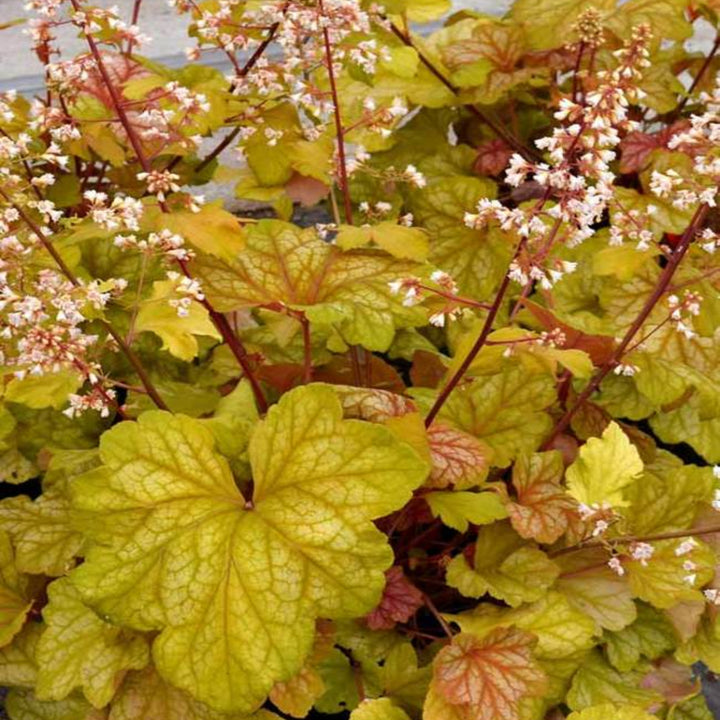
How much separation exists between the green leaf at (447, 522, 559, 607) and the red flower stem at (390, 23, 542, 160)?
4.34ft

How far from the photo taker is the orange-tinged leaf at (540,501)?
1.89 metres

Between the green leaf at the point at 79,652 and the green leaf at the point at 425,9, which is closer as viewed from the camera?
the green leaf at the point at 79,652

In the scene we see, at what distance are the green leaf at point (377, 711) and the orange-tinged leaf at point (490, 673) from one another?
10 cm

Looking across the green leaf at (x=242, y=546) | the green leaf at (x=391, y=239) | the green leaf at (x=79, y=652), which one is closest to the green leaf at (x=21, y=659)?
the green leaf at (x=79, y=652)

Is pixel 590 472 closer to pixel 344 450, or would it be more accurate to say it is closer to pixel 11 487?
pixel 344 450

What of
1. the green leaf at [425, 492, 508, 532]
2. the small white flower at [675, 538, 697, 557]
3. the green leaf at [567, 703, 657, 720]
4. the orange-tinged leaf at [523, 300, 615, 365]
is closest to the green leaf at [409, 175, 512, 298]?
the orange-tinged leaf at [523, 300, 615, 365]

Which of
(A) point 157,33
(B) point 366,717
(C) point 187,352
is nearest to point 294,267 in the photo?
(C) point 187,352

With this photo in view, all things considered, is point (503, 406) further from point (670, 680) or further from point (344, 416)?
point (670, 680)

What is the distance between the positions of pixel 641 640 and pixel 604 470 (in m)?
0.42

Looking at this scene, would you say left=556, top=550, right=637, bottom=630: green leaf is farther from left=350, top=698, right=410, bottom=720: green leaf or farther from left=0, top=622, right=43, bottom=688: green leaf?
left=0, top=622, right=43, bottom=688: green leaf

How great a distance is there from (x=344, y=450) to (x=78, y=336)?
0.49m

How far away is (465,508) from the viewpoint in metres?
1.86

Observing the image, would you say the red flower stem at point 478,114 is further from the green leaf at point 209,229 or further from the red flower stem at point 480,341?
the red flower stem at point 480,341

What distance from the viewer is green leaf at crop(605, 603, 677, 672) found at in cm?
201
